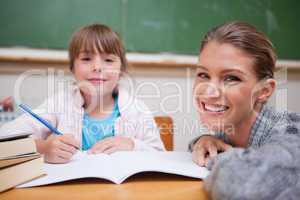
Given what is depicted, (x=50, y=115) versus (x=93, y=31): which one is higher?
(x=93, y=31)

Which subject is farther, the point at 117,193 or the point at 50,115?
the point at 50,115

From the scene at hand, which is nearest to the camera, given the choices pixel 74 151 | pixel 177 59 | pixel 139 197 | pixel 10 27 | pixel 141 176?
pixel 139 197

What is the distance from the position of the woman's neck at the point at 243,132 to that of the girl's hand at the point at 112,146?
313 millimetres

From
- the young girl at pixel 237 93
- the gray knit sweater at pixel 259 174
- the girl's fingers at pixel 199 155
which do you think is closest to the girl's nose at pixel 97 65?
the young girl at pixel 237 93

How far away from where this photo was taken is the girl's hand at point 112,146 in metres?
0.87

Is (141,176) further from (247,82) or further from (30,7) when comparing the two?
(30,7)

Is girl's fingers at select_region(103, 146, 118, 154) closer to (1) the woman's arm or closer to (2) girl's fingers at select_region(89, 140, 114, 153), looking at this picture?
(2) girl's fingers at select_region(89, 140, 114, 153)

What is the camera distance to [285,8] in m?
A: 2.05

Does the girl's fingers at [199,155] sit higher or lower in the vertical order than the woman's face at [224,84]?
lower

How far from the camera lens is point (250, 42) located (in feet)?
2.51

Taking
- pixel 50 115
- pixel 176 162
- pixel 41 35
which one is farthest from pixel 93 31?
pixel 176 162

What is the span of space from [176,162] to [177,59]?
50.8 inches

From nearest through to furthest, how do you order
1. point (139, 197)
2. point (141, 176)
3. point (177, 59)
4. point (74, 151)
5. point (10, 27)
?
1. point (139, 197)
2. point (141, 176)
3. point (74, 151)
4. point (10, 27)
5. point (177, 59)

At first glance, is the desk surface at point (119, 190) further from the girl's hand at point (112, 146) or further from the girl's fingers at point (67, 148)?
the girl's hand at point (112, 146)
